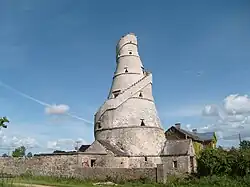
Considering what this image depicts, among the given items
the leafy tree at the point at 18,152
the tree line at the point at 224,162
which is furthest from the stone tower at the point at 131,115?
the leafy tree at the point at 18,152

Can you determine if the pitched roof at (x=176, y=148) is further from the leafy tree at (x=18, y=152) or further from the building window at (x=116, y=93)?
the leafy tree at (x=18, y=152)

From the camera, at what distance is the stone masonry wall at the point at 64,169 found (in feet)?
99.4

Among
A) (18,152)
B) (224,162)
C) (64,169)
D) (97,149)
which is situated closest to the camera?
(224,162)

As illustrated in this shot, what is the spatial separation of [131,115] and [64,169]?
10.2m

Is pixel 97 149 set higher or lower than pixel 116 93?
lower

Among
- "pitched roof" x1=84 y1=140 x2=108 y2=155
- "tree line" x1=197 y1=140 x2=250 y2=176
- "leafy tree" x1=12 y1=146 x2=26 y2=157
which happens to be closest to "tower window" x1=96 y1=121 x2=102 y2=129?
"pitched roof" x1=84 y1=140 x2=108 y2=155

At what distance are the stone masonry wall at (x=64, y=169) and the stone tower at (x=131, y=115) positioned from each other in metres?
6.14

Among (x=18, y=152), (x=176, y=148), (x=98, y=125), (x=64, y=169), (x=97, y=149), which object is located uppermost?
(x=98, y=125)

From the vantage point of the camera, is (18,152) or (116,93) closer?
(116,93)

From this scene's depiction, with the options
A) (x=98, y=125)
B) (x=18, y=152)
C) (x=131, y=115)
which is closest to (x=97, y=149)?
(x=98, y=125)

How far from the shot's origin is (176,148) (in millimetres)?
37500

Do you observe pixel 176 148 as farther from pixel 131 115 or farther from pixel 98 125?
pixel 98 125

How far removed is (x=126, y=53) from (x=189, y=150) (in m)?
15.1

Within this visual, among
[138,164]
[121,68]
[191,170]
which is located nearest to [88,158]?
[138,164]
